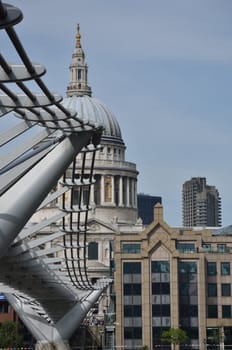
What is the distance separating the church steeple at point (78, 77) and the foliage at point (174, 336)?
7646 cm

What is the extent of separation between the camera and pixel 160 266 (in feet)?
297

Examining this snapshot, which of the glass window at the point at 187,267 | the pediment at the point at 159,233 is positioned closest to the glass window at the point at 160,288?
the glass window at the point at 187,267

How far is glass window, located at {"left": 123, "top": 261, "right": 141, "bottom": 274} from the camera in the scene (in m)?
90.4

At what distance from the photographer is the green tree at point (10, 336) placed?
3663 inches

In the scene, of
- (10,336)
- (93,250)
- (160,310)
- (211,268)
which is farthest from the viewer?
(93,250)

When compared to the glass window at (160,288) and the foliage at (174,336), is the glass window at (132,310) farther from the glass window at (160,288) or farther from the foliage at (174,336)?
the foliage at (174,336)

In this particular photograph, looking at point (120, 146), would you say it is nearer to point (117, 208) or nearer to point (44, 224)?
point (117, 208)

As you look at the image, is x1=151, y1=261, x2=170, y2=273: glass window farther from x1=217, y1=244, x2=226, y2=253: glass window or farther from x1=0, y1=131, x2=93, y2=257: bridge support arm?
x1=0, y1=131, x2=93, y2=257: bridge support arm

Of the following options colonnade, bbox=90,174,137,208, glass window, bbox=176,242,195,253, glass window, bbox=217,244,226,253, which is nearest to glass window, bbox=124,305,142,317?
glass window, bbox=176,242,195,253

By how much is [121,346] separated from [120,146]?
6704 centimetres

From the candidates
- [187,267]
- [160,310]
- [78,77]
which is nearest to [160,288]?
[160,310]

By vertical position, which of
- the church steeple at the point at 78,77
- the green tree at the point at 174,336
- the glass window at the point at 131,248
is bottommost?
the green tree at the point at 174,336

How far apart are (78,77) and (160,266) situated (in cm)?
7160

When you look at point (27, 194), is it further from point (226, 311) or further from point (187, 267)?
point (226, 311)
